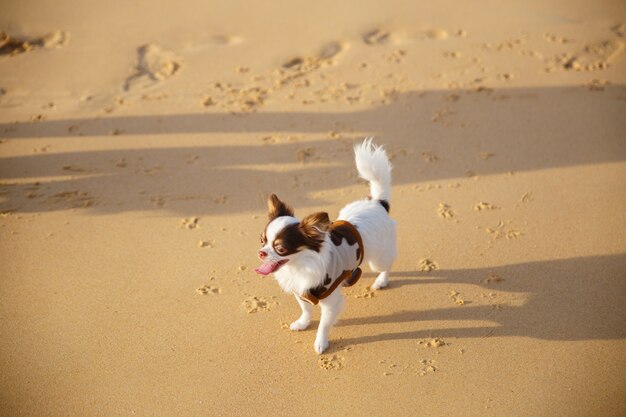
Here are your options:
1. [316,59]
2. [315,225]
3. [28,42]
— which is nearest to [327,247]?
[315,225]

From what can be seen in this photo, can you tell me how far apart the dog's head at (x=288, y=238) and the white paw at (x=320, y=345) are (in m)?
0.89

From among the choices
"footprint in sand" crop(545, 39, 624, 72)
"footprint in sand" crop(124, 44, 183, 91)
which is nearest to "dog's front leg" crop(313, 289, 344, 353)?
"footprint in sand" crop(124, 44, 183, 91)

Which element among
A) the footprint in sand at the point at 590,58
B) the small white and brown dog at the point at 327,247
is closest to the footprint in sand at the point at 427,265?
the small white and brown dog at the point at 327,247

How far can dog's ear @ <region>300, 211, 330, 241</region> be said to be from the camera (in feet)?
9.70

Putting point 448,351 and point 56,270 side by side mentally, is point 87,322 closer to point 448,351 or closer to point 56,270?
point 56,270

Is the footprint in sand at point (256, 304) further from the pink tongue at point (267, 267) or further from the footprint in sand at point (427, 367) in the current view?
the footprint in sand at point (427, 367)

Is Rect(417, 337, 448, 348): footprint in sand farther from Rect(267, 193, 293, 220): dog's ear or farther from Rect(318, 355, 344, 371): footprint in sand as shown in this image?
Rect(267, 193, 293, 220): dog's ear

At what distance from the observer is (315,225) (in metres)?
2.98

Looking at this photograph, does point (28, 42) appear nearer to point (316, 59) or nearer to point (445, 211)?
point (316, 59)

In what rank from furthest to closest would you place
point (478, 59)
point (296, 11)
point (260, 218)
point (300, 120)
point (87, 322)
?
1. point (296, 11)
2. point (478, 59)
3. point (300, 120)
4. point (260, 218)
5. point (87, 322)

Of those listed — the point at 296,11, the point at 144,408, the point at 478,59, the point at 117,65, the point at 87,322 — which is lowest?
the point at 144,408

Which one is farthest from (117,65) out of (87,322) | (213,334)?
(213,334)

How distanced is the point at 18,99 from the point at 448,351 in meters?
6.31

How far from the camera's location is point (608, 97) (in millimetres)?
6516
